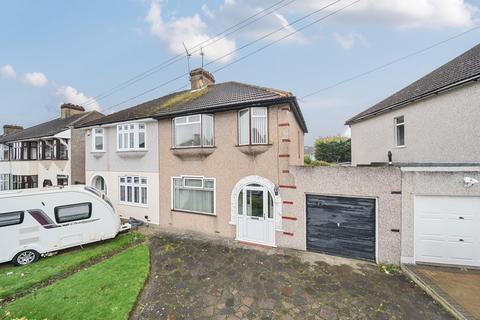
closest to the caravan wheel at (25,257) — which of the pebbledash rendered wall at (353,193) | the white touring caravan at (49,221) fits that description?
the white touring caravan at (49,221)

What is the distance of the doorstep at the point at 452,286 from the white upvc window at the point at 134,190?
1235cm

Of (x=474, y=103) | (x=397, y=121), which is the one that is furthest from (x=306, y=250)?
(x=397, y=121)

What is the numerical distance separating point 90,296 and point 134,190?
7225mm

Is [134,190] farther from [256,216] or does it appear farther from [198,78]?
[198,78]

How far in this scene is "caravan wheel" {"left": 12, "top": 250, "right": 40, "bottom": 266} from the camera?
841cm

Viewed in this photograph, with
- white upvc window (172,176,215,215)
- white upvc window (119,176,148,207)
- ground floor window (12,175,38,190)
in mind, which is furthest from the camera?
ground floor window (12,175,38,190)

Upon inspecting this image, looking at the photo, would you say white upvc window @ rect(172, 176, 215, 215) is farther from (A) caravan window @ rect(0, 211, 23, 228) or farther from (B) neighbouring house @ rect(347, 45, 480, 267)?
(B) neighbouring house @ rect(347, 45, 480, 267)

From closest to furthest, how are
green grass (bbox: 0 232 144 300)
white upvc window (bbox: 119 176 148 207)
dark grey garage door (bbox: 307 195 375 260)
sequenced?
green grass (bbox: 0 232 144 300), dark grey garage door (bbox: 307 195 375 260), white upvc window (bbox: 119 176 148 207)

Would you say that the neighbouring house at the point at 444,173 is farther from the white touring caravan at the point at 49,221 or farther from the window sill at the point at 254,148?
the white touring caravan at the point at 49,221

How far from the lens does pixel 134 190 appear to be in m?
12.7

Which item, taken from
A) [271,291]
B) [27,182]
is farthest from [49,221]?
[27,182]

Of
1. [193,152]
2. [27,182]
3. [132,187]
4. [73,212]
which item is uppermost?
[193,152]

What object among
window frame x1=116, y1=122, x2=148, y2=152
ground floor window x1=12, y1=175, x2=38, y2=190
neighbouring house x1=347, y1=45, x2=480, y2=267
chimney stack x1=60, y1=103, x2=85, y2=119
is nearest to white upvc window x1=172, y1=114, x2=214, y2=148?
window frame x1=116, y1=122, x2=148, y2=152

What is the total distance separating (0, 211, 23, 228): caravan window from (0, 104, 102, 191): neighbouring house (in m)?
8.74
